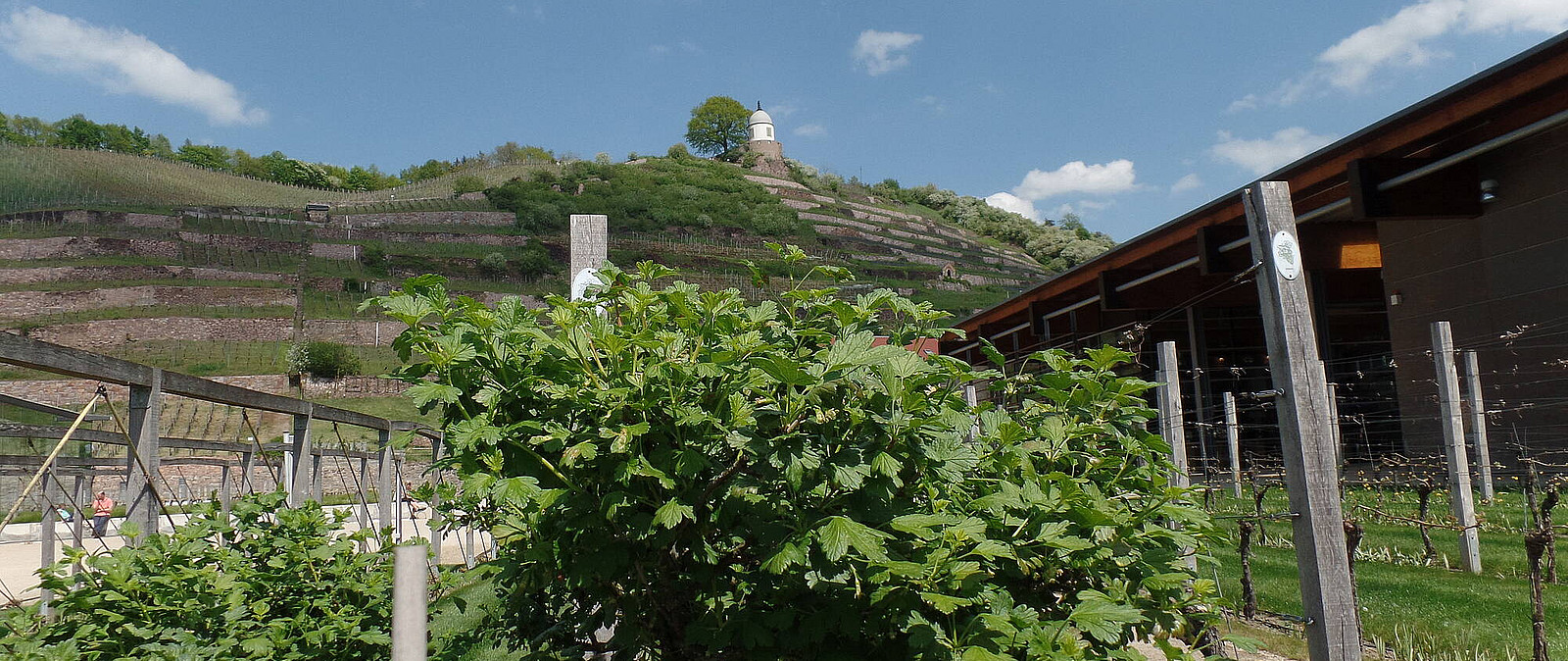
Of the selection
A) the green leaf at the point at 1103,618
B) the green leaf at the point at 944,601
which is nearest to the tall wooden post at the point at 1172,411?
the green leaf at the point at 1103,618

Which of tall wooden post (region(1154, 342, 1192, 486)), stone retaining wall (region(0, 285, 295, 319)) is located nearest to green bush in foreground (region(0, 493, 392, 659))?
tall wooden post (region(1154, 342, 1192, 486))

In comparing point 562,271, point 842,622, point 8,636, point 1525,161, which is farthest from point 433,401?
point 562,271

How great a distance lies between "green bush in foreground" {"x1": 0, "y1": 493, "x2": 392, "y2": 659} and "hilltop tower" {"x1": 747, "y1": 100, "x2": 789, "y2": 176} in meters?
85.8

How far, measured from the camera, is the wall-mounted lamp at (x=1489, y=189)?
6.91 meters

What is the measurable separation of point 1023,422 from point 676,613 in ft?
2.76

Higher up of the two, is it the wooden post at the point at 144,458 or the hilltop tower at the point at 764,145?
the hilltop tower at the point at 764,145

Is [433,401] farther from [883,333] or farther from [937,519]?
[883,333]

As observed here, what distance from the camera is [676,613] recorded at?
1.70 metres

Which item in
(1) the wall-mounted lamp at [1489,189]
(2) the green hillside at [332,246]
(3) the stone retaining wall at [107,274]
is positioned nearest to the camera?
(1) the wall-mounted lamp at [1489,189]

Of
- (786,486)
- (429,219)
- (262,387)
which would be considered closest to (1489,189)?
(786,486)

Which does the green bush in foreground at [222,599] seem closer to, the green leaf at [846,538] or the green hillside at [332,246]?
the green leaf at [846,538]

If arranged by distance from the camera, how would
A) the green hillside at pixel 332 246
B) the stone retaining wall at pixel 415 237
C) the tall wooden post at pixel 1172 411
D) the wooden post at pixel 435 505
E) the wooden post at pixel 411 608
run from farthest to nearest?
the stone retaining wall at pixel 415 237
the green hillside at pixel 332 246
the tall wooden post at pixel 1172 411
the wooden post at pixel 435 505
the wooden post at pixel 411 608

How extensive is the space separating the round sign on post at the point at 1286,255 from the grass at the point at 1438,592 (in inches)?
31.1

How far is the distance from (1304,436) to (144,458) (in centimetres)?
354
